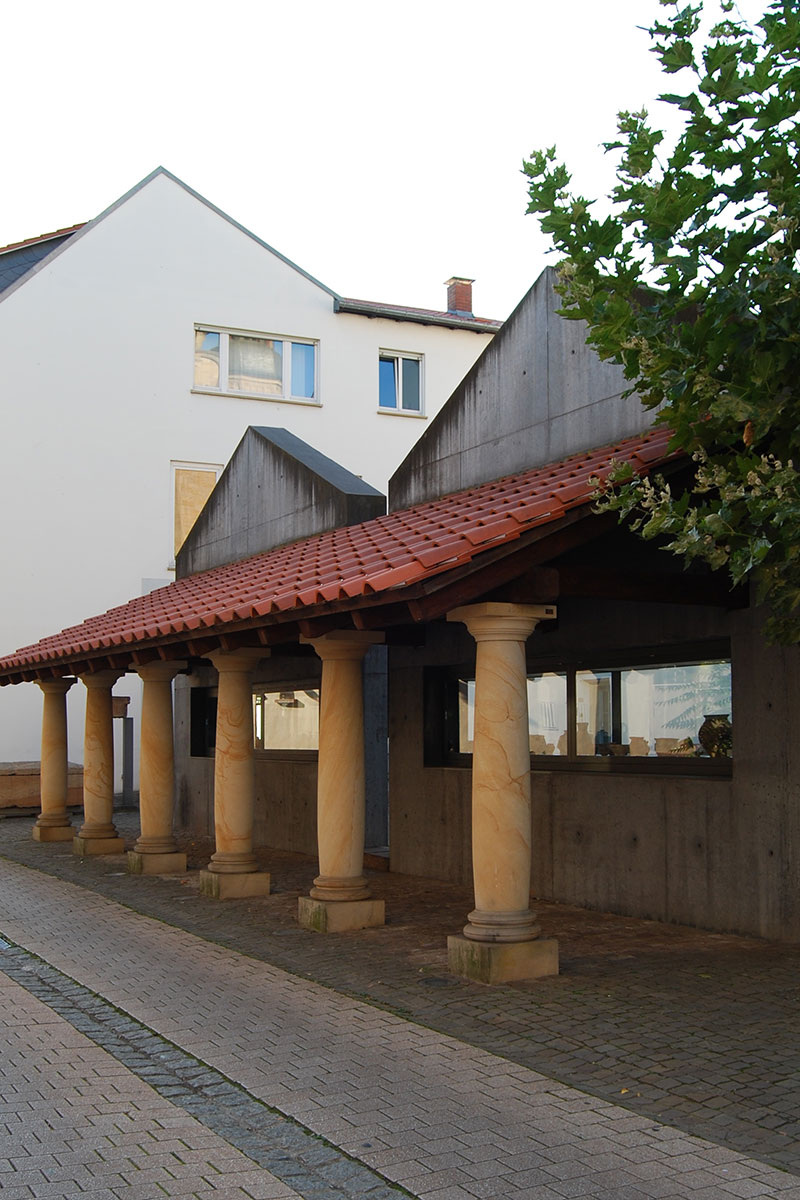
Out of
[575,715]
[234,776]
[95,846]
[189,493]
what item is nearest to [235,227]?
[189,493]

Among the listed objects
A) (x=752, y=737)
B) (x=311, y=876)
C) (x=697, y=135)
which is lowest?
(x=311, y=876)

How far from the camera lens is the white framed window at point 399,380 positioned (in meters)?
29.3

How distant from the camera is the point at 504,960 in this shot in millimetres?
8250

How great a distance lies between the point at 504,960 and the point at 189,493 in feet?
63.6

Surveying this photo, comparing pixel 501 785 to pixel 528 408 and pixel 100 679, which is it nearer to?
pixel 528 408

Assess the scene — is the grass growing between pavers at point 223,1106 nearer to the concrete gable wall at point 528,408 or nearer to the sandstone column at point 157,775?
the concrete gable wall at point 528,408

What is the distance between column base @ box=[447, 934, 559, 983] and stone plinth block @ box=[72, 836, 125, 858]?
9.80 meters

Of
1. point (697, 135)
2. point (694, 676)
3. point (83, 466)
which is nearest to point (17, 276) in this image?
point (83, 466)

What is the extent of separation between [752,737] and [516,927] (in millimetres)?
2558

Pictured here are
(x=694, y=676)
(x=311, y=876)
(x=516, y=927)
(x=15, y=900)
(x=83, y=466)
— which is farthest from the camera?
(x=83, y=466)

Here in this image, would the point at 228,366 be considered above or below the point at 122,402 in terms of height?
above

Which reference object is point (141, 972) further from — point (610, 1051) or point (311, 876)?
point (311, 876)

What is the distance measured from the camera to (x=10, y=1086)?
239 inches

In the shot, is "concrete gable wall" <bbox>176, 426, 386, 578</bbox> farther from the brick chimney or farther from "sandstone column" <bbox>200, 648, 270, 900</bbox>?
the brick chimney
